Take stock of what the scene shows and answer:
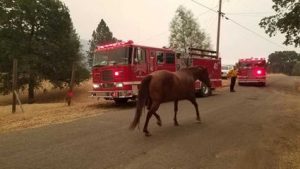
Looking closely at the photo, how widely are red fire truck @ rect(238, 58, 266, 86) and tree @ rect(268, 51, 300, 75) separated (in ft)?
430

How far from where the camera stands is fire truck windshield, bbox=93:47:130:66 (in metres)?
19.4

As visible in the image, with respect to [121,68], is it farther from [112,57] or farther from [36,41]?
[36,41]

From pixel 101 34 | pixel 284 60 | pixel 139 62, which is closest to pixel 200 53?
pixel 139 62

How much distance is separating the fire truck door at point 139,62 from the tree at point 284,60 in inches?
5954

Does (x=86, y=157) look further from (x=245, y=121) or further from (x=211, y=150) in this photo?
(x=245, y=121)

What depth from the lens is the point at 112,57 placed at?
64.8 feet

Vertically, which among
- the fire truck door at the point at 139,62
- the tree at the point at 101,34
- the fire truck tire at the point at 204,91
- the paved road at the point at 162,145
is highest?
the tree at the point at 101,34

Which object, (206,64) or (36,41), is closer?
(206,64)

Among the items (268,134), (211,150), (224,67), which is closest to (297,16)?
(224,67)

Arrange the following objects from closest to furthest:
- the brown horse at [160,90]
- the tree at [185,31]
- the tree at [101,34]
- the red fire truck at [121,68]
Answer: the brown horse at [160,90]
the red fire truck at [121,68]
the tree at [185,31]
the tree at [101,34]

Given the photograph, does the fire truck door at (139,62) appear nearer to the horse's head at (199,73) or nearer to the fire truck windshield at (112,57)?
the fire truck windshield at (112,57)

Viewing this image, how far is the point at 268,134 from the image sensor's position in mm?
11898

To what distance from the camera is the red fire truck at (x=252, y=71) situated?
123 ft

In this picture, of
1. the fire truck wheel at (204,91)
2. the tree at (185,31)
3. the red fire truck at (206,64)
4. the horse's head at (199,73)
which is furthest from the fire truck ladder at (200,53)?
the tree at (185,31)
